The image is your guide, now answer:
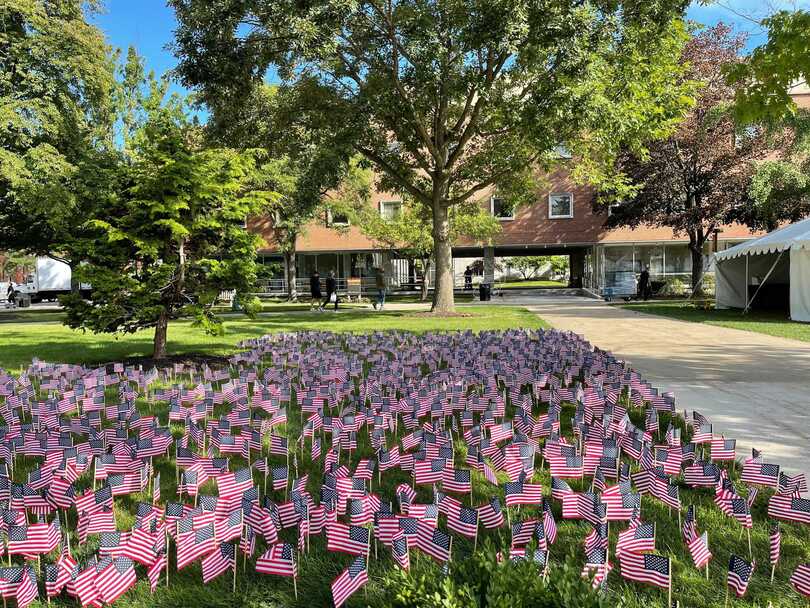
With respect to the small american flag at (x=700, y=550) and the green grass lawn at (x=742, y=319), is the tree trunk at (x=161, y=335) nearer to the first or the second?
the small american flag at (x=700, y=550)

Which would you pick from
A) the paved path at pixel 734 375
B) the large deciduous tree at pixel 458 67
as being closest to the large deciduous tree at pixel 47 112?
the large deciduous tree at pixel 458 67

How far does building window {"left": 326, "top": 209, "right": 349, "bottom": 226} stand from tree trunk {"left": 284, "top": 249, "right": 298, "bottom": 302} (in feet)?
10.3

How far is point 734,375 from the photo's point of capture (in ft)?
31.3

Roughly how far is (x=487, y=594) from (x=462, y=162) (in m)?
22.3

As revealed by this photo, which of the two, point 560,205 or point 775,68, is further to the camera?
point 560,205

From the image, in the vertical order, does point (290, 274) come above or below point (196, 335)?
above

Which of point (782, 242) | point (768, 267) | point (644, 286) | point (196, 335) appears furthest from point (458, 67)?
point (644, 286)

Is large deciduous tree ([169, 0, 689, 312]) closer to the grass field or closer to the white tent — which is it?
the white tent

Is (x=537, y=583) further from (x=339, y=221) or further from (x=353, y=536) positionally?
(x=339, y=221)

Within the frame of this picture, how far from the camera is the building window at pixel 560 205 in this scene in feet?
133

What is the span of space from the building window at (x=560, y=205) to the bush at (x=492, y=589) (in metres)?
39.7

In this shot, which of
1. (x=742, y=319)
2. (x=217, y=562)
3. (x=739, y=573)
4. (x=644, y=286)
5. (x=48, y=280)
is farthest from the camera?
(x=48, y=280)

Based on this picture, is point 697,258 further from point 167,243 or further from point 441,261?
point 167,243

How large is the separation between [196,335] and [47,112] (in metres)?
13.1
